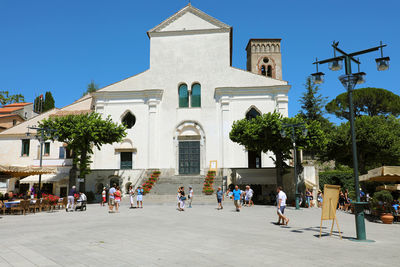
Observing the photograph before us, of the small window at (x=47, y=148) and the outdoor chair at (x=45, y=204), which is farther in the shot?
the small window at (x=47, y=148)

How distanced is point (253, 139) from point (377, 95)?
3971 cm

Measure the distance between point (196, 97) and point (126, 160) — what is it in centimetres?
993

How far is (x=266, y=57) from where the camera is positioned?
2350 inches

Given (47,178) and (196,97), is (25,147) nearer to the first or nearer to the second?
(47,178)

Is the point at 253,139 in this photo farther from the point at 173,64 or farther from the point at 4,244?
the point at 4,244

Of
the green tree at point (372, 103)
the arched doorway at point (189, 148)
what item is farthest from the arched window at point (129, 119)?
the green tree at point (372, 103)

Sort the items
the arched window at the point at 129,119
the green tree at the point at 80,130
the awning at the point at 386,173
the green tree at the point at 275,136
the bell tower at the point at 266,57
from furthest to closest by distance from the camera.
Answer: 1. the bell tower at the point at 266,57
2. the arched window at the point at 129,119
3. the green tree at the point at 80,130
4. the green tree at the point at 275,136
5. the awning at the point at 386,173

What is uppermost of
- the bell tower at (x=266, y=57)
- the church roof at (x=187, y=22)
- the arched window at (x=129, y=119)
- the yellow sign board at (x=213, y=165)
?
the bell tower at (x=266, y=57)

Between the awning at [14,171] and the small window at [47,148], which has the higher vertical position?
the small window at [47,148]

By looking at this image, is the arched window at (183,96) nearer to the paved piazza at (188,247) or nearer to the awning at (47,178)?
the awning at (47,178)

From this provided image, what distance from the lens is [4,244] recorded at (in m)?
8.60

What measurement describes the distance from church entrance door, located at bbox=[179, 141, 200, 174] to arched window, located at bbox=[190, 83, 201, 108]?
162 inches

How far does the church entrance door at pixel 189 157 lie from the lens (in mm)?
32719

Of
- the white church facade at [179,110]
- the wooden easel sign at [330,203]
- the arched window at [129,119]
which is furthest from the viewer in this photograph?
the arched window at [129,119]
